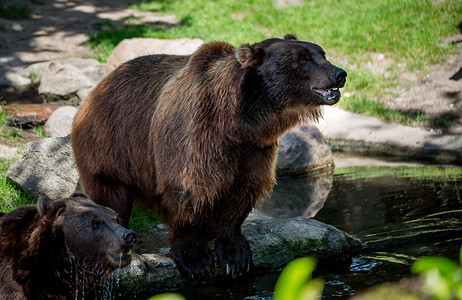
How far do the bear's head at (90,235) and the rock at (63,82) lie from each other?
8.68 m

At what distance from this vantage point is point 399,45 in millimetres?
13531

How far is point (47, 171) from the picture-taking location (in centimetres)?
682

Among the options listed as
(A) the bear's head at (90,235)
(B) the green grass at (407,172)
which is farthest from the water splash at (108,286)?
(B) the green grass at (407,172)

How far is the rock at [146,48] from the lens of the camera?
1274 centimetres

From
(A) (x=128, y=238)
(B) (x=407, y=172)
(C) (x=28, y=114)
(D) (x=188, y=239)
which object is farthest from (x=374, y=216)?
(C) (x=28, y=114)

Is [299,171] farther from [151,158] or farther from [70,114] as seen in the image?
[151,158]

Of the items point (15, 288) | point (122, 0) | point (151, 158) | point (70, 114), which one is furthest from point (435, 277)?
point (122, 0)

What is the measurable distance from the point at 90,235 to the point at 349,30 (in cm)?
1183

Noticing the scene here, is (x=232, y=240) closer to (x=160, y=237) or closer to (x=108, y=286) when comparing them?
(x=108, y=286)

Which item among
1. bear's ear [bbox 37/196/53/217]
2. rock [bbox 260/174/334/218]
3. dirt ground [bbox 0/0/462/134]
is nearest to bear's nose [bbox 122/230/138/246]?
bear's ear [bbox 37/196/53/217]

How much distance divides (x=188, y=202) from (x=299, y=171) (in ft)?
15.8

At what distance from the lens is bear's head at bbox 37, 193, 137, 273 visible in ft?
13.8

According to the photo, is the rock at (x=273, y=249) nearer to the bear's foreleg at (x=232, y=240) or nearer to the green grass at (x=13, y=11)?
the bear's foreleg at (x=232, y=240)

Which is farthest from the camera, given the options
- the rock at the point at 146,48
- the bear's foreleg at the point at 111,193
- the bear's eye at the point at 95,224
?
the rock at the point at 146,48
